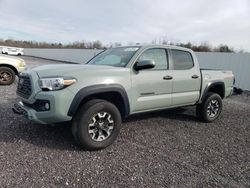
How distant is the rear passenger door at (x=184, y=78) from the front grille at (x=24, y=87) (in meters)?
2.84

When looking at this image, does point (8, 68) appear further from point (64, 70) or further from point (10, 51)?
point (10, 51)

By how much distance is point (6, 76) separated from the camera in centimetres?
1045

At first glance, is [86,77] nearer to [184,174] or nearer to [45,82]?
[45,82]

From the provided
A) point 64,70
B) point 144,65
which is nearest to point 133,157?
point 144,65

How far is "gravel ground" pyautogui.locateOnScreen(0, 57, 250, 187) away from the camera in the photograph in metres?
3.37

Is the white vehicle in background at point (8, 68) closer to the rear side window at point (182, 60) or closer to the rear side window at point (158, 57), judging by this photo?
the rear side window at point (158, 57)

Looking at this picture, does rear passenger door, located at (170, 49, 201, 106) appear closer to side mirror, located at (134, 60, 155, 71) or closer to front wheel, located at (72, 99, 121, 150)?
side mirror, located at (134, 60, 155, 71)

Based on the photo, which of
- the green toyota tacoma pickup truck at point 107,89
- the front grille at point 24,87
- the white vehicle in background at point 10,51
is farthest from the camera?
the white vehicle in background at point 10,51

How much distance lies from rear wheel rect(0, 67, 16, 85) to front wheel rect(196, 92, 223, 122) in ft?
25.0

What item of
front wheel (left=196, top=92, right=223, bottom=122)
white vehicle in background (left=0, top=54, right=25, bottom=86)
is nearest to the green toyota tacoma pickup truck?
front wheel (left=196, top=92, right=223, bottom=122)

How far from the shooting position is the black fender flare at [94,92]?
3998 millimetres

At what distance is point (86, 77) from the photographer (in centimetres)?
413

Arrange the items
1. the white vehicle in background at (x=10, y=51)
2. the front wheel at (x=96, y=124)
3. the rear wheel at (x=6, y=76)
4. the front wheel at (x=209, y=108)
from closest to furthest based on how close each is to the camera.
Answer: the front wheel at (x=96, y=124) < the front wheel at (x=209, y=108) < the rear wheel at (x=6, y=76) < the white vehicle in background at (x=10, y=51)

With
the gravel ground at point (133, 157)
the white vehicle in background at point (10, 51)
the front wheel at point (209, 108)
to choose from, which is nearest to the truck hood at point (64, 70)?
the gravel ground at point (133, 157)
